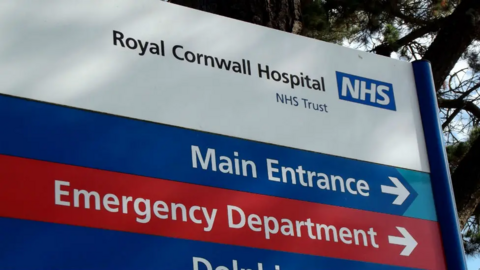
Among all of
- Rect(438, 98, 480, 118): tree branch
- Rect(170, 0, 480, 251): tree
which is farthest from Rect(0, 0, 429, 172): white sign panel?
Rect(438, 98, 480, 118): tree branch

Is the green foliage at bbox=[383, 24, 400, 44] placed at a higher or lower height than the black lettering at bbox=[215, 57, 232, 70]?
higher

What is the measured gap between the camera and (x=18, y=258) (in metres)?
2.06

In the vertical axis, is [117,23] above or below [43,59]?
above

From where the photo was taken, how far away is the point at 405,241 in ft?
8.95

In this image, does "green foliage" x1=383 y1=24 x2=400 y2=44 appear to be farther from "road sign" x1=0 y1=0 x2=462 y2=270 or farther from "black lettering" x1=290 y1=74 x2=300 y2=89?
"black lettering" x1=290 y1=74 x2=300 y2=89

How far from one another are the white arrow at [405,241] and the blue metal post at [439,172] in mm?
138

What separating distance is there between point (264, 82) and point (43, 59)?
2.35 feet

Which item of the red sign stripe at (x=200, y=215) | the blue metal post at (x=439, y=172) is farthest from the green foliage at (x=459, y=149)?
the red sign stripe at (x=200, y=215)

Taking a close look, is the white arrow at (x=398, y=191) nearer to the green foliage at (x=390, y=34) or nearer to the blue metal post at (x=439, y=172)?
the blue metal post at (x=439, y=172)

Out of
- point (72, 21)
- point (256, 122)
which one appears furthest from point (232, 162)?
point (72, 21)

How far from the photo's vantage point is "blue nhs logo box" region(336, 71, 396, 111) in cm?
287

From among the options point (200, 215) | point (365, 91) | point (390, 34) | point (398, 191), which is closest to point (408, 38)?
point (390, 34)

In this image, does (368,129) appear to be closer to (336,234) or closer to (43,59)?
(336,234)

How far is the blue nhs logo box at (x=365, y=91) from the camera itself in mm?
2869
